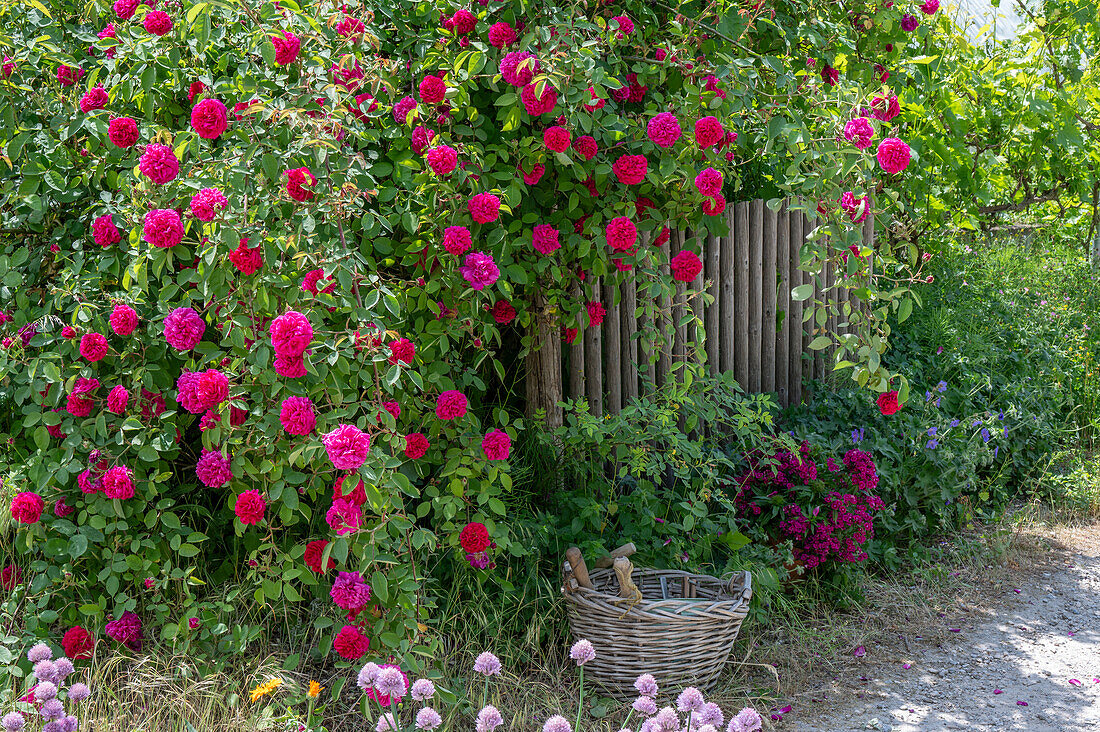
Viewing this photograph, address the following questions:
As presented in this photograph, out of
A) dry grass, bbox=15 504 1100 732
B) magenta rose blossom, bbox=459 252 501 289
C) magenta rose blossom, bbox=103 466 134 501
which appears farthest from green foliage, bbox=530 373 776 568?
magenta rose blossom, bbox=103 466 134 501

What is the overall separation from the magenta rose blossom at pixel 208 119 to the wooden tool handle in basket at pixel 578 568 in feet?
5.34

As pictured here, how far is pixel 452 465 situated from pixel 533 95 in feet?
3.69

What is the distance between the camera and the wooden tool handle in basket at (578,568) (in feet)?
9.35

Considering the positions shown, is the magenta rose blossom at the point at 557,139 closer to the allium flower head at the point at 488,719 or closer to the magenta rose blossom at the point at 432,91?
the magenta rose blossom at the point at 432,91

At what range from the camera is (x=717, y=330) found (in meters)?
4.13

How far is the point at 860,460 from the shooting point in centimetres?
361

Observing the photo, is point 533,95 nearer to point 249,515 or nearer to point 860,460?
point 249,515

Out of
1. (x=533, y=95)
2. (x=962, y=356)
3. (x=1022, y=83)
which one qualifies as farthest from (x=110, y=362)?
(x=1022, y=83)

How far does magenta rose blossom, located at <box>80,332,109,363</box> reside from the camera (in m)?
2.45

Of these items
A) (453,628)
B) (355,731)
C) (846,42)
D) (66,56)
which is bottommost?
(355,731)

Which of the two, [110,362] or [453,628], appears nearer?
[110,362]

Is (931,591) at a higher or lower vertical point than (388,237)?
lower

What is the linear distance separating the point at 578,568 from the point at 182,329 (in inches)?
54.7

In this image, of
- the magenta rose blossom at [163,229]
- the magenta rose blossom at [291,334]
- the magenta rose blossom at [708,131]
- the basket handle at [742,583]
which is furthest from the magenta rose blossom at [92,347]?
the basket handle at [742,583]
